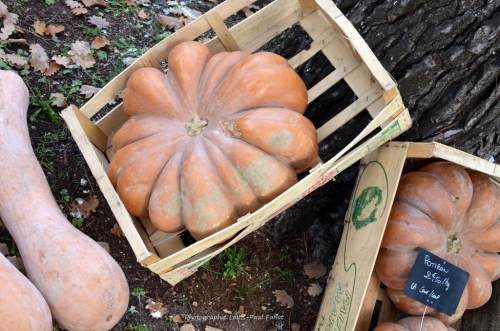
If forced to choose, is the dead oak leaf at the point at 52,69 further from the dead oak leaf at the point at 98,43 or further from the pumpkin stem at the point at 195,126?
the pumpkin stem at the point at 195,126

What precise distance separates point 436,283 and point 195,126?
4.27 ft

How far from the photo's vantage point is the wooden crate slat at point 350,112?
2.26m

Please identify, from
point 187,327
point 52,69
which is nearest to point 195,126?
point 187,327

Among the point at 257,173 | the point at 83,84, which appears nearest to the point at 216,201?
the point at 257,173

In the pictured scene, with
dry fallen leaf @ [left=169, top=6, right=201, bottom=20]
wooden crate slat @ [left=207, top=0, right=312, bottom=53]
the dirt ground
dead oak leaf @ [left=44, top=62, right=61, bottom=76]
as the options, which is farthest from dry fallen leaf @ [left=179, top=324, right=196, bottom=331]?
dry fallen leaf @ [left=169, top=6, right=201, bottom=20]

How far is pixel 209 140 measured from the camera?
2.04 m

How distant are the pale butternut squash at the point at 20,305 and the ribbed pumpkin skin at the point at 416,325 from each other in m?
1.48

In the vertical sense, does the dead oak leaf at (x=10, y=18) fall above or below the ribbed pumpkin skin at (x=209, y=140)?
above

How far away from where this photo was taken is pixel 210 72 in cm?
217

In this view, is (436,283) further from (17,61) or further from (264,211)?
(17,61)

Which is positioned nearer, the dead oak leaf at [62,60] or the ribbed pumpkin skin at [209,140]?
the ribbed pumpkin skin at [209,140]

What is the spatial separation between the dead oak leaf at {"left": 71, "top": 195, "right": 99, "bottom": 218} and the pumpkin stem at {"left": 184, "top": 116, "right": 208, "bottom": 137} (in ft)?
2.80

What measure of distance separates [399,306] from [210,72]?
145cm

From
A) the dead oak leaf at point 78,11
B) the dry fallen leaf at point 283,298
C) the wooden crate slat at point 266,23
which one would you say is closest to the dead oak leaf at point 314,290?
the dry fallen leaf at point 283,298
